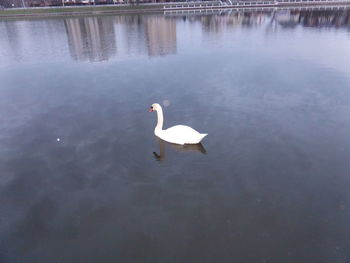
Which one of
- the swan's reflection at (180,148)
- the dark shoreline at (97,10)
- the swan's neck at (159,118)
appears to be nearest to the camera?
the swan's reflection at (180,148)

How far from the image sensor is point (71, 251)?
5.84 metres

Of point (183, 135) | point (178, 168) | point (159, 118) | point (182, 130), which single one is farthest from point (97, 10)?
point (178, 168)

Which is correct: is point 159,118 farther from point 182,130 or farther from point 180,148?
point 180,148

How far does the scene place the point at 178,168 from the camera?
8.38m

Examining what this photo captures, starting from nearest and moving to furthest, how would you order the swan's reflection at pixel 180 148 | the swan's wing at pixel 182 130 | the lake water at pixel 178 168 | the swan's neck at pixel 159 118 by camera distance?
the lake water at pixel 178 168, the swan's reflection at pixel 180 148, the swan's wing at pixel 182 130, the swan's neck at pixel 159 118

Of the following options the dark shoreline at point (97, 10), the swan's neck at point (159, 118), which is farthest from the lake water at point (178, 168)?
the dark shoreline at point (97, 10)

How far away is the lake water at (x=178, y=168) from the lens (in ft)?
19.5

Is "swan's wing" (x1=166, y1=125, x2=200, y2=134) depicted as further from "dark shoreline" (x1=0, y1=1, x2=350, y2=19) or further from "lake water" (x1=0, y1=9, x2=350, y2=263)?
"dark shoreline" (x1=0, y1=1, x2=350, y2=19)

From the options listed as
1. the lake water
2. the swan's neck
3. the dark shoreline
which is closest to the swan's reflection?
the lake water

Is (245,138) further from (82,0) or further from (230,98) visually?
(82,0)

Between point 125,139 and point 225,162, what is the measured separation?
146 inches

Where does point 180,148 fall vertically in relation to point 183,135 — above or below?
below

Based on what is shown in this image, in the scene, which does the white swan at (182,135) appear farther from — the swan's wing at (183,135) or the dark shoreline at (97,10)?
the dark shoreline at (97,10)

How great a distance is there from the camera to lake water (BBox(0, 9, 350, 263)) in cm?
595
